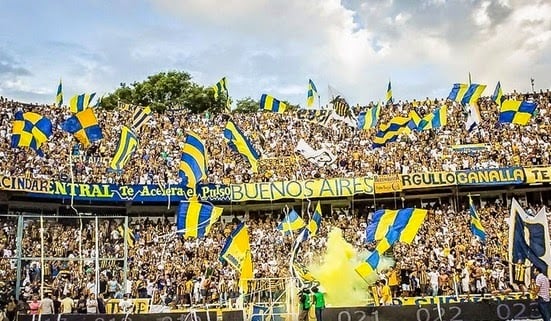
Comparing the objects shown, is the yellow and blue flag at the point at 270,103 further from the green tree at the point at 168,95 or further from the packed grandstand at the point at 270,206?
the green tree at the point at 168,95

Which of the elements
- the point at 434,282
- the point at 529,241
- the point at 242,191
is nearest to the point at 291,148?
the point at 242,191

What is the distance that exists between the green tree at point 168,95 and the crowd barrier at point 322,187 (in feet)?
75.0

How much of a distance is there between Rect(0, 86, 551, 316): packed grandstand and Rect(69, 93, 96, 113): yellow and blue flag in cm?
162

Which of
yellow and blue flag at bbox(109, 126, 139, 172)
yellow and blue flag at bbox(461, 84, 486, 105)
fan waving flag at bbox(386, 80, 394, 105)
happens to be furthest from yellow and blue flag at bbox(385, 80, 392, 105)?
yellow and blue flag at bbox(109, 126, 139, 172)

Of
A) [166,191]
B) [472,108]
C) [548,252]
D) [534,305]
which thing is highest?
[472,108]

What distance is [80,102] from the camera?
117 feet

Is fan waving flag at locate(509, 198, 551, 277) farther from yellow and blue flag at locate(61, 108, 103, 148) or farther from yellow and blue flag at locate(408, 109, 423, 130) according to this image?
yellow and blue flag at locate(61, 108, 103, 148)

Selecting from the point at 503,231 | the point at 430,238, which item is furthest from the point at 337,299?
the point at 503,231

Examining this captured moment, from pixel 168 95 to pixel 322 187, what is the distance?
1068 inches

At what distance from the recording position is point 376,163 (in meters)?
37.3

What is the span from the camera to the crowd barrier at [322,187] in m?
34.8

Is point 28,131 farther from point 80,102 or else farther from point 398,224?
point 398,224

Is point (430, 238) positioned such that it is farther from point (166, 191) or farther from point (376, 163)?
point (166, 191)

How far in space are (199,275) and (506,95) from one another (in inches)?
884
